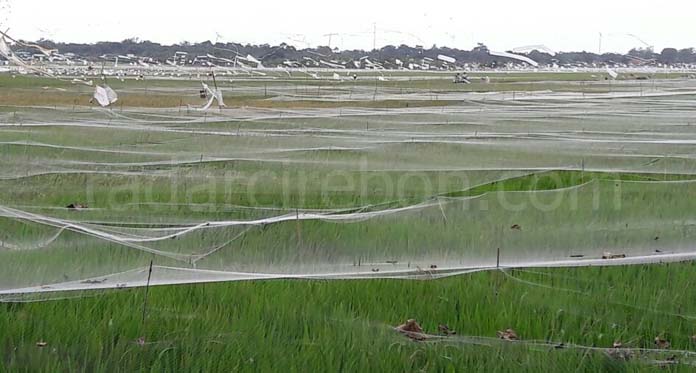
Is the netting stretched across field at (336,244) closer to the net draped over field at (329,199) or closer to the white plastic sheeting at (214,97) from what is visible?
the net draped over field at (329,199)

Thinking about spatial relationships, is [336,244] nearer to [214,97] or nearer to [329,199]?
[329,199]

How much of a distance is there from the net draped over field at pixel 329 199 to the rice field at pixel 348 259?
0.05 ft

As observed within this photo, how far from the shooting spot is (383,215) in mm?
4074

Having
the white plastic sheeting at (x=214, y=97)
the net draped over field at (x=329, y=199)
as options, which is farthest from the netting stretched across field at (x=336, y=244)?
the white plastic sheeting at (x=214, y=97)

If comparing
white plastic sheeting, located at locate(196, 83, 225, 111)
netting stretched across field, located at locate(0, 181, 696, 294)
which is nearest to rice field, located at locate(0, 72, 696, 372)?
netting stretched across field, located at locate(0, 181, 696, 294)

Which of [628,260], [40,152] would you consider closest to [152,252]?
[628,260]

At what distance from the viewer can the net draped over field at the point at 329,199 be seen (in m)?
3.54

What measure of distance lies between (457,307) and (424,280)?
0.27 meters

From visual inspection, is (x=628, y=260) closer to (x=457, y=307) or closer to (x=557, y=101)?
(x=457, y=307)

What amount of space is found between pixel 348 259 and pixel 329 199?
119 centimetres

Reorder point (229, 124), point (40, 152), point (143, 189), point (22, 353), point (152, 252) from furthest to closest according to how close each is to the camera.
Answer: point (229, 124) < point (40, 152) < point (143, 189) < point (152, 252) < point (22, 353)

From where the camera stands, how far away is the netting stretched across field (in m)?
3.37

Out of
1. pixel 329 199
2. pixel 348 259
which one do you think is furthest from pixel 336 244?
pixel 329 199

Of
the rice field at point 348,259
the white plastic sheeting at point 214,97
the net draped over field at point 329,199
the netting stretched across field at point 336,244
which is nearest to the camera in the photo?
the rice field at point 348,259
